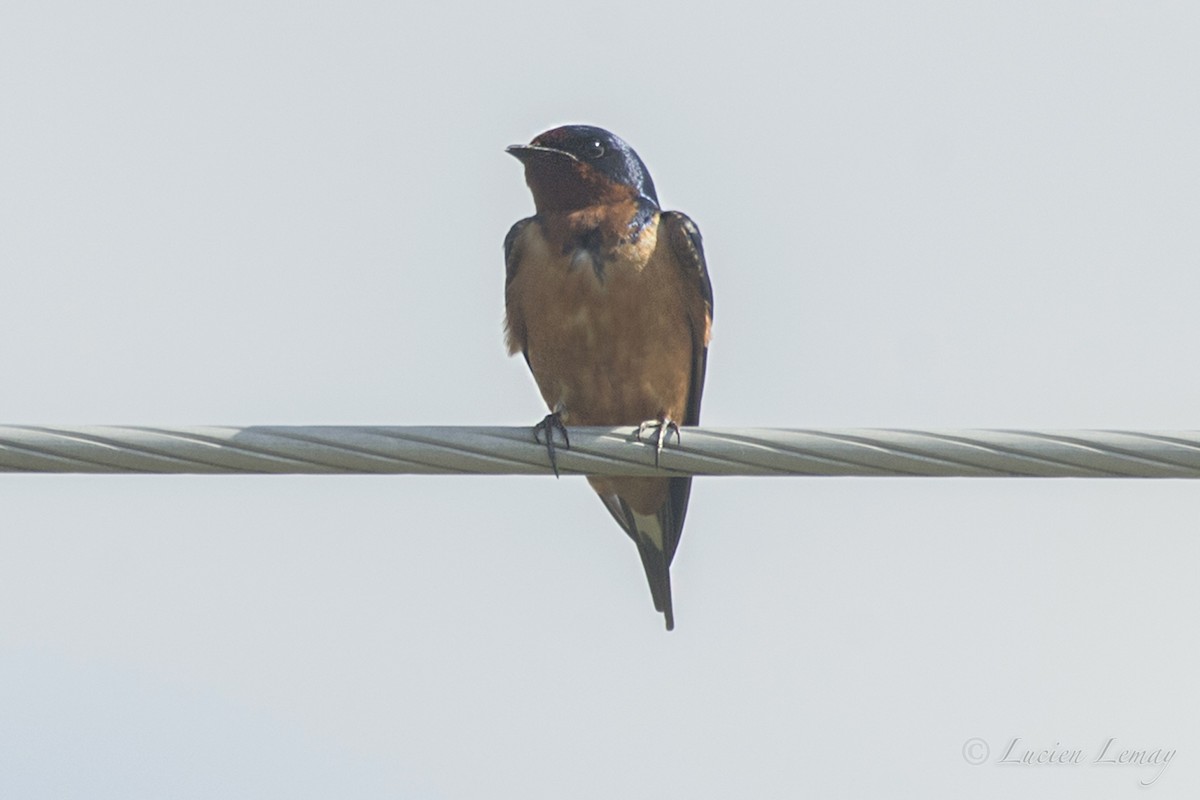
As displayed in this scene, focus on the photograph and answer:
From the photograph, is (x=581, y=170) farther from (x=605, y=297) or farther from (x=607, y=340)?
(x=607, y=340)

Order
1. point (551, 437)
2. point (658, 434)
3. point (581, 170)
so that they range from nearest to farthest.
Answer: point (551, 437), point (658, 434), point (581, 170)

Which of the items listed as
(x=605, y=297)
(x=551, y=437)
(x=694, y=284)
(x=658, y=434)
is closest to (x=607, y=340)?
(x=605, y=297)

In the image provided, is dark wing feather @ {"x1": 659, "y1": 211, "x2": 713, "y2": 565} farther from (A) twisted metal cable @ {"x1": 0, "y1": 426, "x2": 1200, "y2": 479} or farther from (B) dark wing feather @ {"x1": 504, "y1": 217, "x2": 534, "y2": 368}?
(A) twisted metal cable @ {"x1": 0, "y1": 426, "x2": 1200, "y2": 479}

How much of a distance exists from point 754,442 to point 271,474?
1293 mm

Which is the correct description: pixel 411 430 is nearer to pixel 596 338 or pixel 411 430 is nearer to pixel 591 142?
pixel 596 338

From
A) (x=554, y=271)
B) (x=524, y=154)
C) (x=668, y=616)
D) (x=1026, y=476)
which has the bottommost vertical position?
(x=668, y=616)

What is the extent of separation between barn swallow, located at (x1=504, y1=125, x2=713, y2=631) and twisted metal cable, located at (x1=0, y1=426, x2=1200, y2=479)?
211 centimetres

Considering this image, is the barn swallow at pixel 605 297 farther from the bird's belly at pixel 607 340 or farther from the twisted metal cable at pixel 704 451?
the twisted metal cable at pixel 704 451

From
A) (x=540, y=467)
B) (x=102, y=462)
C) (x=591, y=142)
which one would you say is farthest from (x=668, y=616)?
(x=102, y=462)

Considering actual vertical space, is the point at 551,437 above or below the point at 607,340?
below

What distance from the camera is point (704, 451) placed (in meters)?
5.18

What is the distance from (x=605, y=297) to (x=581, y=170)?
0.85 metres

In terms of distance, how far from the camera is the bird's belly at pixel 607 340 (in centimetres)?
741

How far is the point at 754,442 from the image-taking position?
501cm
